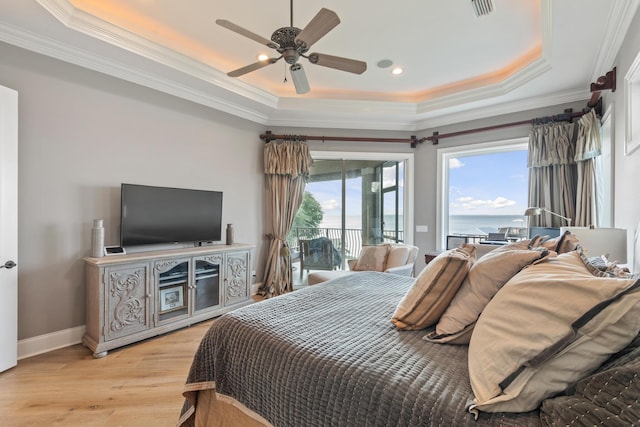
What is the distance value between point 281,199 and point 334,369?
11.4 feet

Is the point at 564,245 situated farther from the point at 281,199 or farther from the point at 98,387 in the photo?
the point at 281,199

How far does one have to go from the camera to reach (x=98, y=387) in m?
2.04

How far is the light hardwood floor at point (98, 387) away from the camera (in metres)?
1.75

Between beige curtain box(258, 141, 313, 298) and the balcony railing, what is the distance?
318 millimetres

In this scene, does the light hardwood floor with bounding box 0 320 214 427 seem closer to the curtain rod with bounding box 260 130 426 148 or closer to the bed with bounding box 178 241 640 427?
the bed with bounding box 178 241 640 427

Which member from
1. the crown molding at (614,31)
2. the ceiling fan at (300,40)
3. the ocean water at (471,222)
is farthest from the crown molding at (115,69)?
the crown molding at (614,31)

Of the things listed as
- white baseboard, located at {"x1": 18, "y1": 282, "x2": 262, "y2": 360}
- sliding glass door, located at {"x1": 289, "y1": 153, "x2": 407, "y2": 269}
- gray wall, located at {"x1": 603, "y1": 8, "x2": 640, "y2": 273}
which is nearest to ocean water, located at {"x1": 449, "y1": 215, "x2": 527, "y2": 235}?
sliding glass door, located at {"x1": 289, "y1": 153, "x2": 407, "y2": 269}

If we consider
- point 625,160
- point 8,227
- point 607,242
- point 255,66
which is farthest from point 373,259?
point 8,227

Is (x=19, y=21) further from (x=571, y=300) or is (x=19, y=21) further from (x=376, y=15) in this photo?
(x=571, y=300)

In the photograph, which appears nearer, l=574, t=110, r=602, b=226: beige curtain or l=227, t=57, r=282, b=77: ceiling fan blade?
l=227, t=57, r=282, b=77: ceiling fan blade

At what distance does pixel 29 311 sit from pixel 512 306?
350 centimetres

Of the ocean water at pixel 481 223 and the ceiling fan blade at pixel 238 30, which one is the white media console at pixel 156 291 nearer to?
the ceiling fan blade at pixel 238 30

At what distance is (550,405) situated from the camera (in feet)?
2.49

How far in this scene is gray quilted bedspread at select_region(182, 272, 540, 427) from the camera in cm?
87
